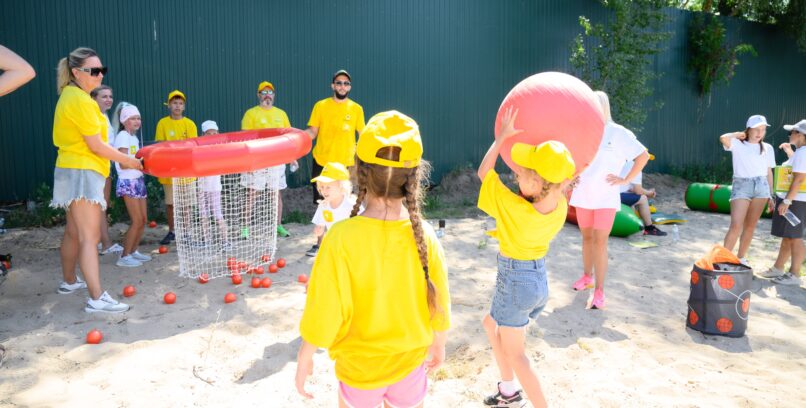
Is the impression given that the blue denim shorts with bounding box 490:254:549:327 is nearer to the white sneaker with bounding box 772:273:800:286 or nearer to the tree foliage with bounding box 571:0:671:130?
the white sneaker with bounding box 772:273:800:286

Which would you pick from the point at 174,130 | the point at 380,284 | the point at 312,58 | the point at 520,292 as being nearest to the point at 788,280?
the point at 520,292

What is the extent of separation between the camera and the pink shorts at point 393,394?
6.75ft

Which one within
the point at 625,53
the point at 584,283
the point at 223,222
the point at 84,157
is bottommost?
the point at 584,283

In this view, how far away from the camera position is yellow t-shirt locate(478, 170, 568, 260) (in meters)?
2.92

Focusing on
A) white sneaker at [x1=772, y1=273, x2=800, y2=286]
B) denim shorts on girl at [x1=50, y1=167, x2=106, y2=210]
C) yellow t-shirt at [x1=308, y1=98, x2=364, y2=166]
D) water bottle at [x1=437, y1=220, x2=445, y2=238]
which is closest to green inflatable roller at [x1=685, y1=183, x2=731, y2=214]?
white sneaker at [x1=772, y1=273, x2=800, y2=286]

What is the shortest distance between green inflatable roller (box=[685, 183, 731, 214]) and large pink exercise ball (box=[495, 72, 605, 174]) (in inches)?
306

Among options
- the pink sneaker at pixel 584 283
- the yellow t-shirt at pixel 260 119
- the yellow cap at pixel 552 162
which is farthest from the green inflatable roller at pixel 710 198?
the yellow cap at pixel 552 162

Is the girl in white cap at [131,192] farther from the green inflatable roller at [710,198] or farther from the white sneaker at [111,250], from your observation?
the green inflatable roller at [710,198]

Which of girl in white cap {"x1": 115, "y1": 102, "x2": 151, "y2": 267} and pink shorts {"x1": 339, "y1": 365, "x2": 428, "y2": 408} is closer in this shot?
pink shorts {"x1": 339, "y1": 365, "x2": 428, "y2": 408}

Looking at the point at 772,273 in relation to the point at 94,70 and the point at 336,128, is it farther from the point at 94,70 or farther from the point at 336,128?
the point at 94,70

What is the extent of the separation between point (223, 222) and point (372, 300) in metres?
4.21

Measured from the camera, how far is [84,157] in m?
4.41

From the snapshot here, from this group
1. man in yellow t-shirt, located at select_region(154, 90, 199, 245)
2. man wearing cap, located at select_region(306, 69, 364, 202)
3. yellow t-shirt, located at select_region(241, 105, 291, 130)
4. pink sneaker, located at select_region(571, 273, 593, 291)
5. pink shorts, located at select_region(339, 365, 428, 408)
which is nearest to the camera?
pink shorts, located at select_region(339, 365, 428, 408)

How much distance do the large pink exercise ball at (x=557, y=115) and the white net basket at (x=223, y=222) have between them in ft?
10.2
